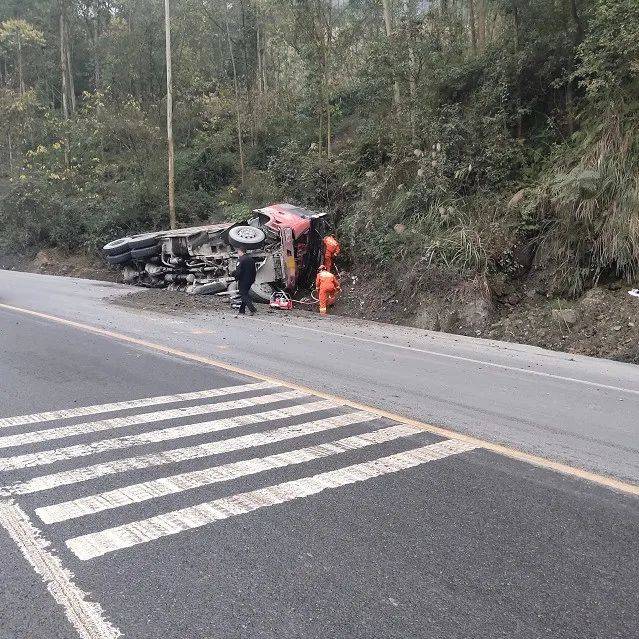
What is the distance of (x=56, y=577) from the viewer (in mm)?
3301

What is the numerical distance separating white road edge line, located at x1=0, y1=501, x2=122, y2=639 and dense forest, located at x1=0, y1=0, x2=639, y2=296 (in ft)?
37.8

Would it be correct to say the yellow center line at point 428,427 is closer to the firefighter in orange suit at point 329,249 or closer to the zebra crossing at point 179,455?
the zebra crossing at point 179,455

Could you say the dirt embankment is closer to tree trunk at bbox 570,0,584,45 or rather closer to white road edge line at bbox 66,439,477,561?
tree trunk at bbox 570,0,584,45

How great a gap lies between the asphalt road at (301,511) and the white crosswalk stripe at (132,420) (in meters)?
0.03

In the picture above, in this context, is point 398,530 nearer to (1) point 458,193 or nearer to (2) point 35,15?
(1) point 458,193

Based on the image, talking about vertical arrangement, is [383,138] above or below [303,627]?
above

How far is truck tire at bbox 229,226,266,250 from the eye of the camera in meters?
15.4

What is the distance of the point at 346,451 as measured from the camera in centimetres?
518

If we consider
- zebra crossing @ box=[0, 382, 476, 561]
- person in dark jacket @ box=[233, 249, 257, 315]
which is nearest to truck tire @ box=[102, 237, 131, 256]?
person in dark jacket @ box=[233, 249, 257, 315]

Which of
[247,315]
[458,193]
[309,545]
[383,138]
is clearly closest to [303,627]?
[309,545]

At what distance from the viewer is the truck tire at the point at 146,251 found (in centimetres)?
1781

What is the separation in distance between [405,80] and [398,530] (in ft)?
58.0

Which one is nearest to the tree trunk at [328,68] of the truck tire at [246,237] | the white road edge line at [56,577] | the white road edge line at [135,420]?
the truck tire at [246,237]

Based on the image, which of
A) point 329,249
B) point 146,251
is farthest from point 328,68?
point 146,251
